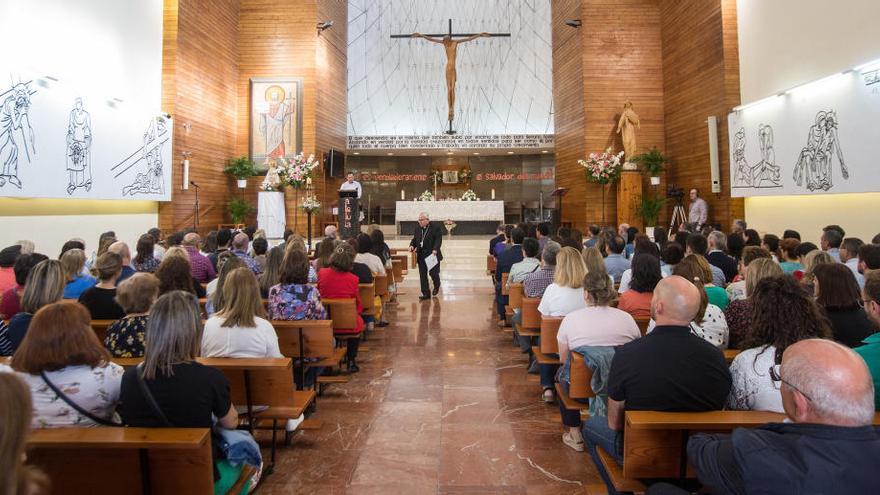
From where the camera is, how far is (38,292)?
3.01 m

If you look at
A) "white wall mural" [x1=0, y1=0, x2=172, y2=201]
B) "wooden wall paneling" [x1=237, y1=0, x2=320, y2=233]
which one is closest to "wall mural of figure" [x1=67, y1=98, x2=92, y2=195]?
"white wall mural" [x1=0, y1=0, x2=172, y2=201]

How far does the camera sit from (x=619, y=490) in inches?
87.7

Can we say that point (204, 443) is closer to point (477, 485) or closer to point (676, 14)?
point (477, 485)

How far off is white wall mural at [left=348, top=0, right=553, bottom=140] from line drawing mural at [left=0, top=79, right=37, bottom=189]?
13019 millimetres

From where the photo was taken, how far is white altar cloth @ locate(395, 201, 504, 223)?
15703 mm

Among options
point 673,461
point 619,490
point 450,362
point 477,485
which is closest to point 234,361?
point 477,485

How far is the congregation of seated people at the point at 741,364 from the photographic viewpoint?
133cm

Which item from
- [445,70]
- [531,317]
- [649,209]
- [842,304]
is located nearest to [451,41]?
[445,70]

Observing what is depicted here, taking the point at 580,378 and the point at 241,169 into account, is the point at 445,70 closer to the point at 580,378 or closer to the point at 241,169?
the point at 241,169

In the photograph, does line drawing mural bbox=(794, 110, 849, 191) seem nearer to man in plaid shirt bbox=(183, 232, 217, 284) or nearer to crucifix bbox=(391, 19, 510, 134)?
man in plaid shirt bbox=(183, 232, 217, 284)

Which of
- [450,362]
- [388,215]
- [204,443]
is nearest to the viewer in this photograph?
[204,443]

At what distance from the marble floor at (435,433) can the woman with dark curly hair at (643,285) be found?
100 centimetres

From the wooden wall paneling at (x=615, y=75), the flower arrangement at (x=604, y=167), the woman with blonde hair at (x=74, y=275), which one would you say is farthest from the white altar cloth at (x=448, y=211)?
the woman with blonde hair at (x=74, y=275)

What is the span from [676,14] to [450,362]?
462 inches
